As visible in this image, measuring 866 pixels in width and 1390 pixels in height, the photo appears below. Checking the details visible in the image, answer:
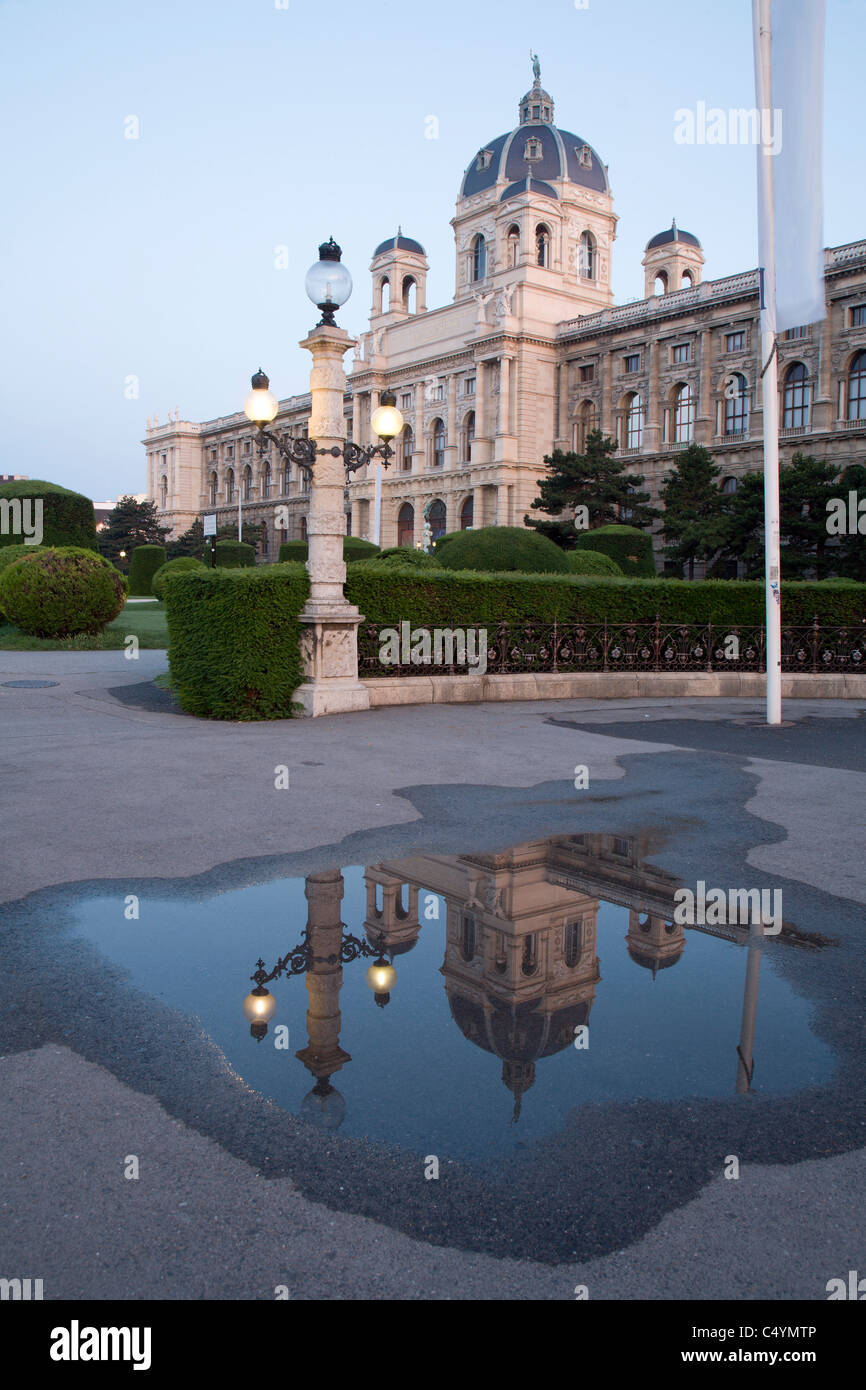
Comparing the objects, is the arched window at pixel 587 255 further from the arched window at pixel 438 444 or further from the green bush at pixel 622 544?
the green bush at pixel 622 544

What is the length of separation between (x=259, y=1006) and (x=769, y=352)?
10739 mm

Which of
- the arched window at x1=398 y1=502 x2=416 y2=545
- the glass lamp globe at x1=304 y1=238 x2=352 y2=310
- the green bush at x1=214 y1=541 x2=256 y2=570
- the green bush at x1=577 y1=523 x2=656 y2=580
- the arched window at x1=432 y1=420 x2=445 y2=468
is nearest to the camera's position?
the glass lamp globe at x1=304 y1=238 x2=352 y2=310

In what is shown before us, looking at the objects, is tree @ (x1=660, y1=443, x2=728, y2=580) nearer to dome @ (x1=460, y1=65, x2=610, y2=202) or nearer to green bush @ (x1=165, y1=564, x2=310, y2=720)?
green bush @ (x1=165, y1=564, x2=310, y2=720)

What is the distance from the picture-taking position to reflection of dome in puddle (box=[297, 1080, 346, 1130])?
2.80 metres

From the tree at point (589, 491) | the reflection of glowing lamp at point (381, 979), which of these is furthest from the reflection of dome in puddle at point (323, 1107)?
the tree at point (589, 491)

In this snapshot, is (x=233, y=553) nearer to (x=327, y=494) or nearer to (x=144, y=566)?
(x=144, y=566)

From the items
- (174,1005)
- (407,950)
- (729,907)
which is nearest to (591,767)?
(729,907)

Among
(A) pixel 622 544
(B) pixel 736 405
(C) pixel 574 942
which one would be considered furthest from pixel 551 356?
(C) pixel 574 942

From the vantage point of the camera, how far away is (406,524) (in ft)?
245

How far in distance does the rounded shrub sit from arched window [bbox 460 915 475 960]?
17369 mm

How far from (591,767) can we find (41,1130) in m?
6.42

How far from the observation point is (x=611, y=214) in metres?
73.2

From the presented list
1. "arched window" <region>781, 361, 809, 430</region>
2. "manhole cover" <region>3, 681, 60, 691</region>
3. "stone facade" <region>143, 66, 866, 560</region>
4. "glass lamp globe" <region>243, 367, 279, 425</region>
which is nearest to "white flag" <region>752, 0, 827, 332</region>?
"glass lamp globe" <region>243, 367, 279, 425</region>

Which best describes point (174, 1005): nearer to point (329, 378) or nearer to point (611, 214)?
point (329, 378)
